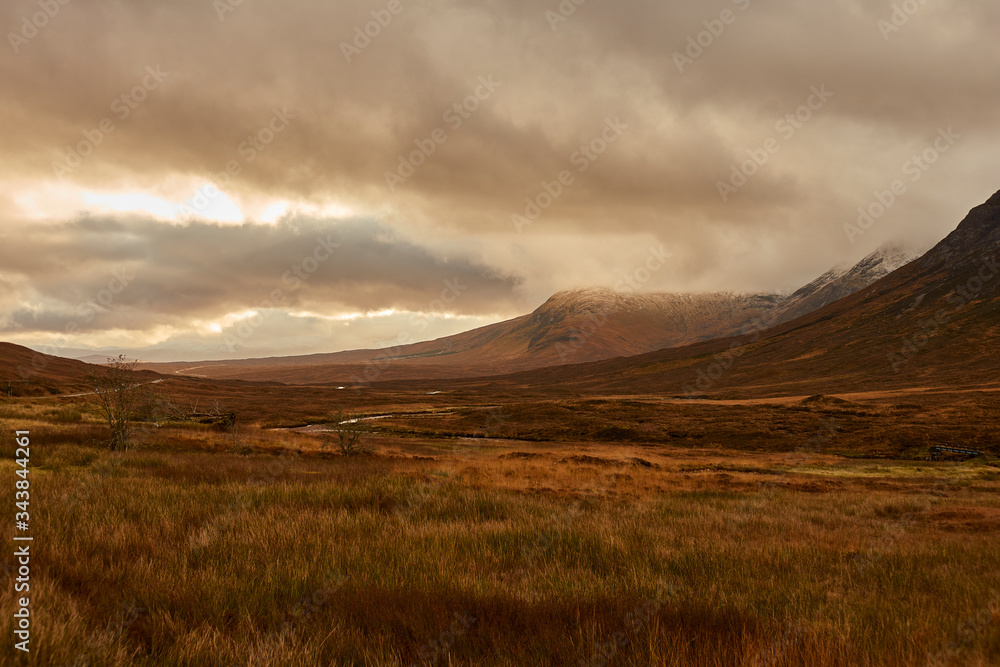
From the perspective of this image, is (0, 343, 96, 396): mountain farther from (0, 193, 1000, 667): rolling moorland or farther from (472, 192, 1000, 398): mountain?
(472, 192, 1000, 398): mountain

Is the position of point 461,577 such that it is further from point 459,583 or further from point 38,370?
point 38,370

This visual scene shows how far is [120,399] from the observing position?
1864cm

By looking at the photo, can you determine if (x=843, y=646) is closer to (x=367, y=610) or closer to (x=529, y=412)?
(x=367, y=610)

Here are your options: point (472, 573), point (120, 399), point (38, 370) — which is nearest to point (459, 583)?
point (472, 573)

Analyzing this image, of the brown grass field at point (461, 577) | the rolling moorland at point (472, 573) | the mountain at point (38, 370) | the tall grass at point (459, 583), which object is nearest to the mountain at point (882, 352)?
the rolling moorland at point (472, 573)

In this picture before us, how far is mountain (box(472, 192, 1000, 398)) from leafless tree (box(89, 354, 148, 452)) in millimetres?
118547

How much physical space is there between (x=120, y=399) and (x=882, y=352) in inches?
7061

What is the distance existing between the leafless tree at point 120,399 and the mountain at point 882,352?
11855cm

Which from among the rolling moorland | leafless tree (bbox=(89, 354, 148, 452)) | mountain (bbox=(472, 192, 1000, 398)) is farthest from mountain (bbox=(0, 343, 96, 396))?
mountain (bbox=(472, 192, 1000, 398))

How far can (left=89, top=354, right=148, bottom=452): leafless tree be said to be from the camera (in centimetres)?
1742

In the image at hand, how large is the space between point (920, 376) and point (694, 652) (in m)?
154

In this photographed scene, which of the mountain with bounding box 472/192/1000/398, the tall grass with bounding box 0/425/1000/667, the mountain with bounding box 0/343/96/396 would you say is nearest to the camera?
the tall grass with bounding box 0/425/1000/667

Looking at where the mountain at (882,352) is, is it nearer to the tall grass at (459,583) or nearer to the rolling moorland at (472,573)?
the rolling moorland at (472,573)

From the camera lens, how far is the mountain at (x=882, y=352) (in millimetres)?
123688
